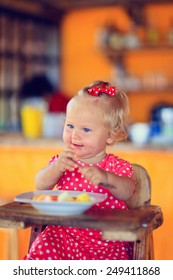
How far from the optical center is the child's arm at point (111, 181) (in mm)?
2061

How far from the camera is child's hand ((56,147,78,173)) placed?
215cm

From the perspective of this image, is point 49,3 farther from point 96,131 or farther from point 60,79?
point 96,131

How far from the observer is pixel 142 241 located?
6.88ft

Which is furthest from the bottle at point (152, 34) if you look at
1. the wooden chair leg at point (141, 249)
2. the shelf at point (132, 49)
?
the wooden chair leg at point (141, 249)

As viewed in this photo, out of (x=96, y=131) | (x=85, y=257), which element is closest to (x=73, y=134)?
(x=96, y=131)

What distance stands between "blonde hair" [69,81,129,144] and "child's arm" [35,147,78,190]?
197 millimetres

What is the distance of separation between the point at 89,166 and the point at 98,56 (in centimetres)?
600

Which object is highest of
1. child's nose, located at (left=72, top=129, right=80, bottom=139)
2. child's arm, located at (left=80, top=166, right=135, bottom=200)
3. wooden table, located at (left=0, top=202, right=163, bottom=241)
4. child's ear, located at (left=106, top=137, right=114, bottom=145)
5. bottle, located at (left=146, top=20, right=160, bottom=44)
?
bottle, located at (left=146, top=20, right=160, bottom=44)

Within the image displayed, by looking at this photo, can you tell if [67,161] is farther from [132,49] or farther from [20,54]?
[20,54]

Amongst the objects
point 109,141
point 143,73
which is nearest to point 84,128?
point 109,141

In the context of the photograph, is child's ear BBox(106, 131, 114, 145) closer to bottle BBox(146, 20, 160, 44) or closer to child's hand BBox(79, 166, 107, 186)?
child's hand BBox(79, 166, 107, 186)

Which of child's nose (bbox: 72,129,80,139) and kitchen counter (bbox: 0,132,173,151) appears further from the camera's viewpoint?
kitchen counter (bbox: 0,132,173,151)

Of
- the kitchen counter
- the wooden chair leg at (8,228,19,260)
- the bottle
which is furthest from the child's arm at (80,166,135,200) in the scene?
the bottle

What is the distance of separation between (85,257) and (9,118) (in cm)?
569
